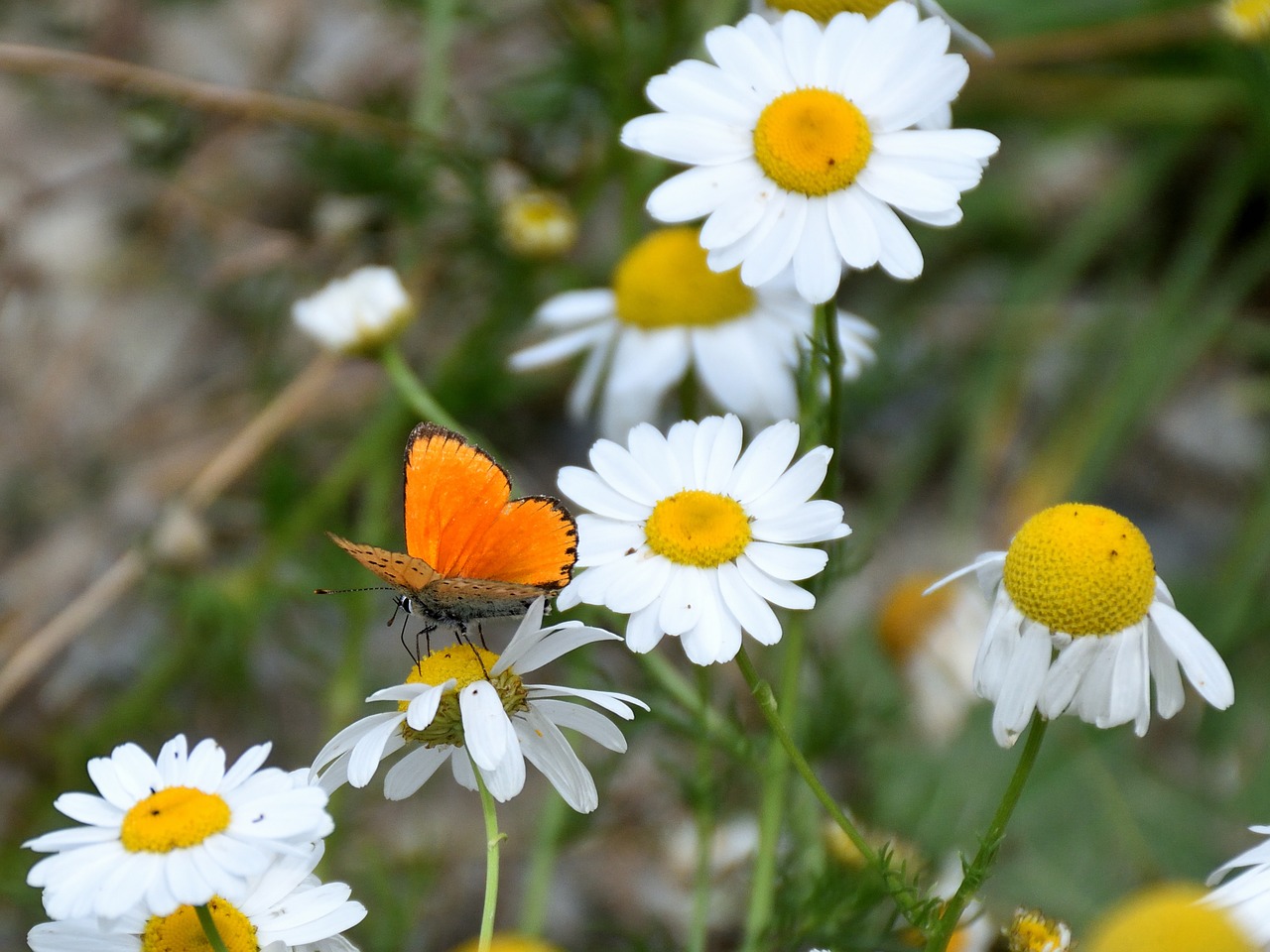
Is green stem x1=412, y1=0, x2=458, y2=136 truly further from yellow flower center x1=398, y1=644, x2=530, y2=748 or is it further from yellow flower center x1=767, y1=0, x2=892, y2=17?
yellow flower center x1=398, y1=644, x2=530, y2=748

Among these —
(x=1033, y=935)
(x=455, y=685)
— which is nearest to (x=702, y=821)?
(x=1033, y=935)

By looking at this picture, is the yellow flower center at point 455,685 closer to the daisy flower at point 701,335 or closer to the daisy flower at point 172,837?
the daisy flower at point 172,837

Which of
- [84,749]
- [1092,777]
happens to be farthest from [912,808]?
[84,749]

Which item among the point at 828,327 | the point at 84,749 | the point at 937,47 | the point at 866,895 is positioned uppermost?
the point at 937,47

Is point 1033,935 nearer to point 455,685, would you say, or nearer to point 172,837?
point 455,685

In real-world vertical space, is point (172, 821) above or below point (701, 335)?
above

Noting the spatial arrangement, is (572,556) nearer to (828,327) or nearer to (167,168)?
(828,327)
